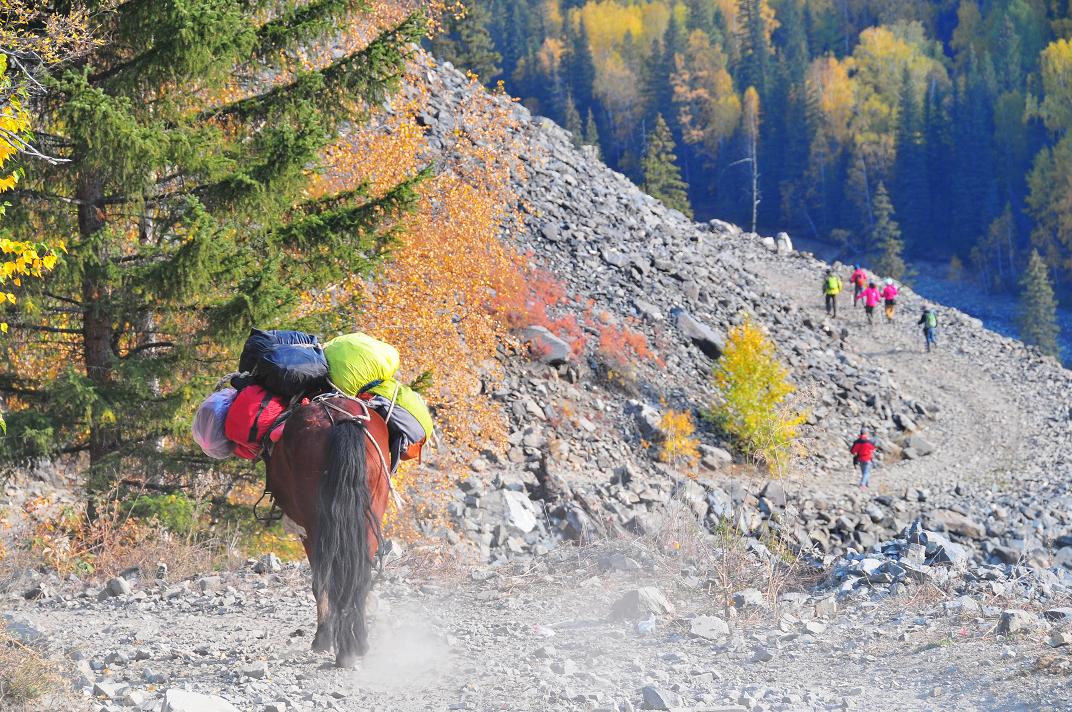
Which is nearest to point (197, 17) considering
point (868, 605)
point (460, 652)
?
point (460, 652)

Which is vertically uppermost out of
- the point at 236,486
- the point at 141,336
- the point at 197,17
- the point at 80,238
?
the point at 197,17

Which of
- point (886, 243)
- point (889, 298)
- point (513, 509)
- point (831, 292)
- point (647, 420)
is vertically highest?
point (513, 509)

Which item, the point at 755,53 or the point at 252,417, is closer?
the point at 252,417

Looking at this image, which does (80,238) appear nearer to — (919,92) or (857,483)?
(857,483)

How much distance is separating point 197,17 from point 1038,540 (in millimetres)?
14807

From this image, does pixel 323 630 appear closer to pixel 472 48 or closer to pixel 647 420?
pixel 647 420

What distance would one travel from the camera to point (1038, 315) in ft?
216

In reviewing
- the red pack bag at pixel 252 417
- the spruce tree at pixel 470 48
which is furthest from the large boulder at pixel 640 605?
the spruce tree at pixel 470 48

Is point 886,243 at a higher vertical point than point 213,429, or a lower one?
lower

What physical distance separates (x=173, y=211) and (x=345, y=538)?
5.41 meters

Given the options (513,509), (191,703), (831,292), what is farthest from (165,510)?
(831,292)

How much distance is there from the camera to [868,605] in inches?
328

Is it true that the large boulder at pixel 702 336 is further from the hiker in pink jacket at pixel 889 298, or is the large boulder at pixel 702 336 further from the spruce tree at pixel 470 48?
the spruce tree at pixel 470 48

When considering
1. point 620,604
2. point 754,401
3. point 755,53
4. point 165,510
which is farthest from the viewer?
point 755,53
